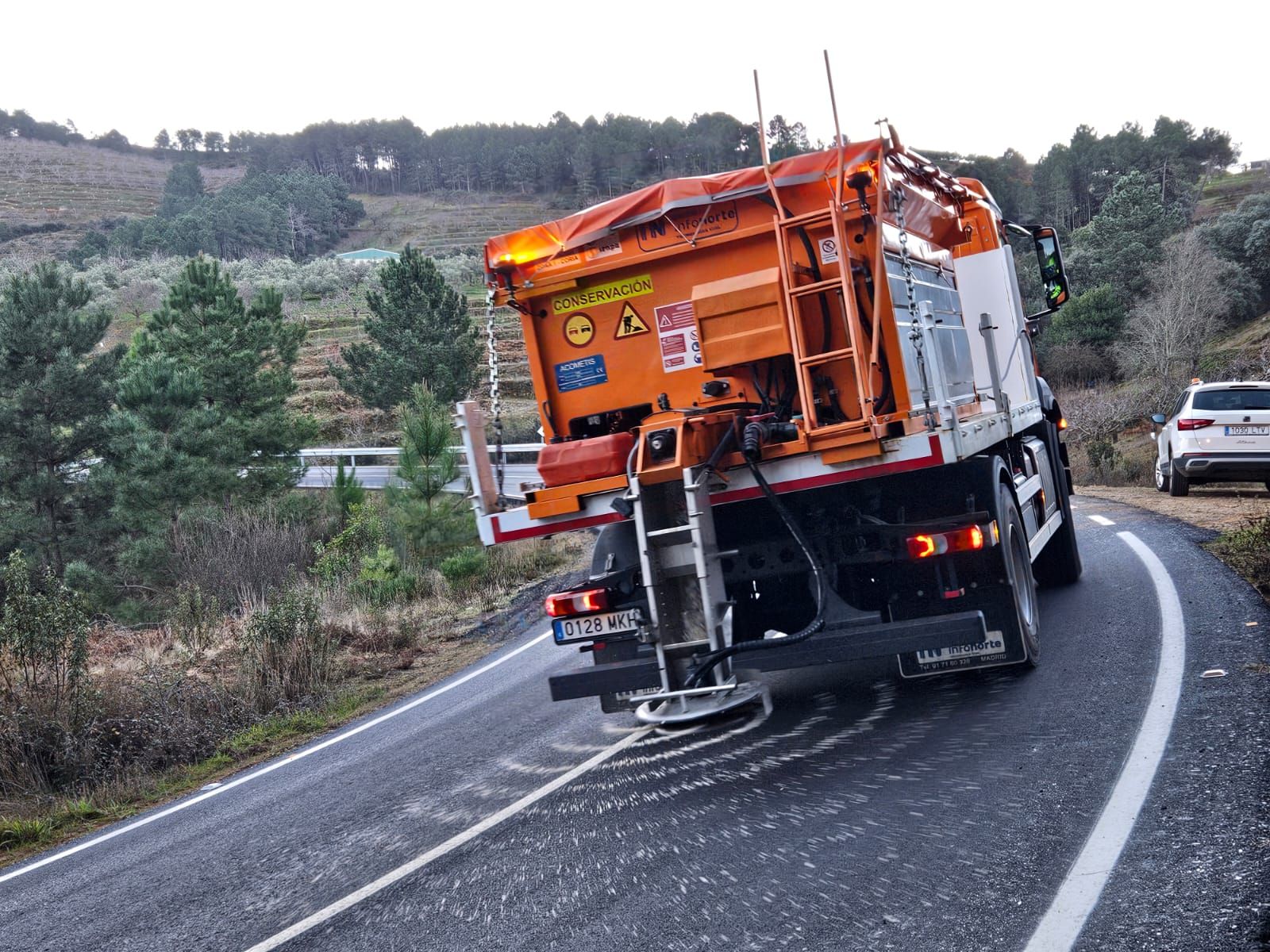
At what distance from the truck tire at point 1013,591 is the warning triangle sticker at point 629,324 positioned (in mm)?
2491

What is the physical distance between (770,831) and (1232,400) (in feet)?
46.6

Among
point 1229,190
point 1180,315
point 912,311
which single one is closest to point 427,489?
point 912,311

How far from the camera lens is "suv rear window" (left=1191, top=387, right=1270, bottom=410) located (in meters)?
15.9

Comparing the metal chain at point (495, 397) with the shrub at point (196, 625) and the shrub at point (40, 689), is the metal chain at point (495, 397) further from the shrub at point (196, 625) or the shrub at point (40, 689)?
the shrub at point (196, 625)

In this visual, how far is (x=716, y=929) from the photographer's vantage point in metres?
3.86

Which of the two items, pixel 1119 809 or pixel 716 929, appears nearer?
pixel 716 929

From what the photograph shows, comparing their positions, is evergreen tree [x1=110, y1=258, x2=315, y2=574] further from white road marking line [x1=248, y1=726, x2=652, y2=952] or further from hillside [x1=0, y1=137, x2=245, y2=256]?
hillside [x1=0, y1=137, x2=245, y2=256]

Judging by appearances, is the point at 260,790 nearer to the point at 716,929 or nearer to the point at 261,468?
the point at 716,929

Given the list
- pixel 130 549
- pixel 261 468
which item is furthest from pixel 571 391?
pixel 261 468

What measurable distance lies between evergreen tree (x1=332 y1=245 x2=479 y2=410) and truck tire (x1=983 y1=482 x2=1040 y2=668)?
108ft

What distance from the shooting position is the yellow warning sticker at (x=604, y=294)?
7352 mm

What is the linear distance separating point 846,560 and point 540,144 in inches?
5185

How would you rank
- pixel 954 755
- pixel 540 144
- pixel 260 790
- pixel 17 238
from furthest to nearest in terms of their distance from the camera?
pixel 540 144 → pixel 17 238 → pixel 260 790 → pixel 954 755

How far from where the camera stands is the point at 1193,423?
16250 millimetres
